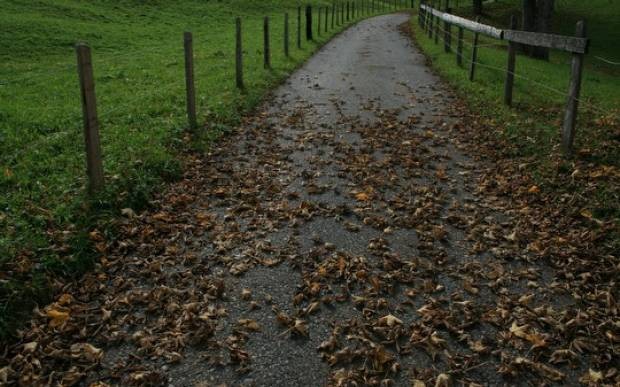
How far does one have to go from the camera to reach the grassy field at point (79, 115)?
5.12 metres

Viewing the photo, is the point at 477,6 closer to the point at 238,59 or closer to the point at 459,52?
the point at 459,52

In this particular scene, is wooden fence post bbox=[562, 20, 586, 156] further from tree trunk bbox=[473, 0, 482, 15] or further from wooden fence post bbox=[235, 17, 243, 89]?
tree trunk bbox=[473, 0, 482, 15]

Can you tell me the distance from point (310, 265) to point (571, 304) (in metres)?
2.22

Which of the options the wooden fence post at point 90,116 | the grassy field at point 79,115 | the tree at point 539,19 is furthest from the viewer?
the tree at point 539,19

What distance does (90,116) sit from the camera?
5.89 m

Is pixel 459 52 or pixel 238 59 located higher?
pixel 459 52

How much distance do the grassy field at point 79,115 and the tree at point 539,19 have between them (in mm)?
8279

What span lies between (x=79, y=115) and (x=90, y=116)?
492 cm

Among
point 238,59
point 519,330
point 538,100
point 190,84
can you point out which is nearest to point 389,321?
point 519,330

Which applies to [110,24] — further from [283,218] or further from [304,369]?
[304,369]

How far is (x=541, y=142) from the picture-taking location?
27.9ft

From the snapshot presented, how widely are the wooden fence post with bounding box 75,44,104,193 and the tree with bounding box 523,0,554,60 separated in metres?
19.4

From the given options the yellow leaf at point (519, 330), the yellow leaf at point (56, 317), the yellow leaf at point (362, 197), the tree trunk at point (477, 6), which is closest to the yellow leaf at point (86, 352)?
the yellow leaf at point (56, 317)

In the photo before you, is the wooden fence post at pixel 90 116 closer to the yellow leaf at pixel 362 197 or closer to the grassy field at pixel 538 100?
the yellow leaf at pixel 362 197
